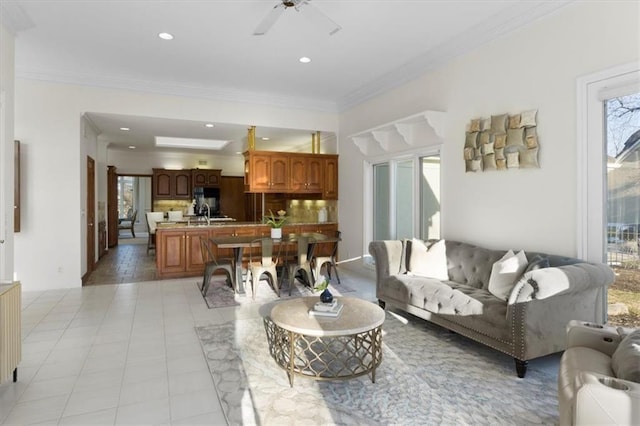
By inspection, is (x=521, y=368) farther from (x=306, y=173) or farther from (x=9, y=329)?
(x=306, y=173)

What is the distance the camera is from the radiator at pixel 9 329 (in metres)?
2.31

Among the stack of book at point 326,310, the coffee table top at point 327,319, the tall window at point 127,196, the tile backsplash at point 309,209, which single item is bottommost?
the coffee table top at point 327,319

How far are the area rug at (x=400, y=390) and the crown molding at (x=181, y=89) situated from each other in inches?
166

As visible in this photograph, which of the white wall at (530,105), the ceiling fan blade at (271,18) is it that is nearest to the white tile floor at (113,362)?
the white wall at (530,105)

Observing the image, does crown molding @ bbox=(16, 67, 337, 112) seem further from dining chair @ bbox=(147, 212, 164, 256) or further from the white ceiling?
dining chair @ bbox=(147, 212, 164, 256)

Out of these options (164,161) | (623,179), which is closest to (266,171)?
(623,179)

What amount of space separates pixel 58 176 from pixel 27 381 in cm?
355

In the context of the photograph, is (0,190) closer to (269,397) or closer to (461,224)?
(269,397)

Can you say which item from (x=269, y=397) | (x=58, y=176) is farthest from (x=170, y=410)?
(x=58, y=176)

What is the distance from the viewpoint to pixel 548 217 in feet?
10.9

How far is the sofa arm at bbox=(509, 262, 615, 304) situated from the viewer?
2543 millimetres

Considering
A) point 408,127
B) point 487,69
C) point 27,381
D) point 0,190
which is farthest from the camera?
point 408,127

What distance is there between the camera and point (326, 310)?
2738 mm

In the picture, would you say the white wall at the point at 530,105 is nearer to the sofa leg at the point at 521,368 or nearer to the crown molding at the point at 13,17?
the sofa leg at the point at 521,368
